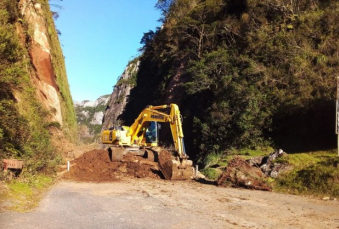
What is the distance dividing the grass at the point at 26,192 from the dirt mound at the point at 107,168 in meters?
2.74

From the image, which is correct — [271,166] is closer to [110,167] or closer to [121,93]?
[110,167]

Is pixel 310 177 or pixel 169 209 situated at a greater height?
pixel 310 177

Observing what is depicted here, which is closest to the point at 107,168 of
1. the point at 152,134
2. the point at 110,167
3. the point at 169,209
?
the point at 110,167

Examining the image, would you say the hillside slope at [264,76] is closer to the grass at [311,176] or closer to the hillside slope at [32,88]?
the grass at [311,176]

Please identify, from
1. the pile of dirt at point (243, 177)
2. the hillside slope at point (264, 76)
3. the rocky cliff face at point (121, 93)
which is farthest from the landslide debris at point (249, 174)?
the rocky cliff face at point (121, 93)

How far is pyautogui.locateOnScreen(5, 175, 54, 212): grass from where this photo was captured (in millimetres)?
8581

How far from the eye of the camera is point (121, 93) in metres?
60.6

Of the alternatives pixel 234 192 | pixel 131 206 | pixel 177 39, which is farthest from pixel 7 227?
pixel 177 39

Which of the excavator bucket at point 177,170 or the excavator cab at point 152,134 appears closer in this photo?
the excavator bucket at point 177,170

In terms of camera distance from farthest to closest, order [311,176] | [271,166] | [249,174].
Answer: [271,166]
[249,174]
[311,176]

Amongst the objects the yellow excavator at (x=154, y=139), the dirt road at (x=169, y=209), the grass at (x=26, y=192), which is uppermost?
the yellow excavator at (x=154, y=139)

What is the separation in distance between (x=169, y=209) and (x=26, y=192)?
14.4 feet

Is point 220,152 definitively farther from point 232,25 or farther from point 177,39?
point 177,39

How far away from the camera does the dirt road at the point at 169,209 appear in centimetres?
761
